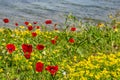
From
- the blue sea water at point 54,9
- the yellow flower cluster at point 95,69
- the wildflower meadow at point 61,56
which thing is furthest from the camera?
the blue sea water at point 54,9

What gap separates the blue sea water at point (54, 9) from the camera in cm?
1555

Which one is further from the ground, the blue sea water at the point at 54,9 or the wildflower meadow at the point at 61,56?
the wildflower meadow at the point at 61,56

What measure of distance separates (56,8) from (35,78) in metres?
11.1

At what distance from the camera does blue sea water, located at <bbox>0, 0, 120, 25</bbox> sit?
15.5 m

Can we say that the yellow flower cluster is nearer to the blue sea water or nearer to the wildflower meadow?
the wildflower meadow

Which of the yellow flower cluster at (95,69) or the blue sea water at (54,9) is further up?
the yellow flower cluster at (95,69)

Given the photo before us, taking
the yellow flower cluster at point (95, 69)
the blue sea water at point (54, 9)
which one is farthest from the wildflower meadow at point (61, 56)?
the blue sea water at point (54, 9)

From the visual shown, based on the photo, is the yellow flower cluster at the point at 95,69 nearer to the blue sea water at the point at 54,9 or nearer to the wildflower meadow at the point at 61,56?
the wildflower meadow at the point at 61,56

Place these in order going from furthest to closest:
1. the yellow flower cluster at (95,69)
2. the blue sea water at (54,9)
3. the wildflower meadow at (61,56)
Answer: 1. the blue sea water at (54,9)
2. the yellow flower cluster at (95,69)
3. the wildflower meadow at (61,56)

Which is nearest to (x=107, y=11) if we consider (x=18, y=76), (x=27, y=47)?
(x=18, y=76)

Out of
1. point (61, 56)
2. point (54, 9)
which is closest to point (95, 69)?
point (61, 56)

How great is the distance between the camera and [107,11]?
1717 cm

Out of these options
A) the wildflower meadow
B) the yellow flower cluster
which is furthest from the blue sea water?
the yellow flower cluster

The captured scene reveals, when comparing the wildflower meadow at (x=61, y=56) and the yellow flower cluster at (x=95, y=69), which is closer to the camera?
the wildflower meadow at (x=61, y=56)
